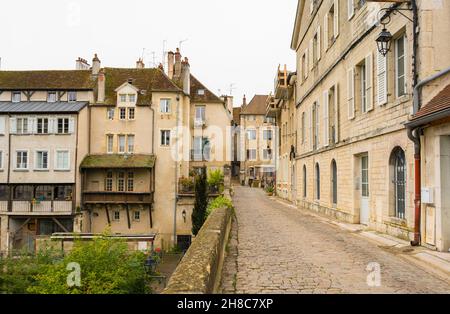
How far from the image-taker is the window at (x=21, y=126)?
31953mm

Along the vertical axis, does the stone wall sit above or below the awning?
below

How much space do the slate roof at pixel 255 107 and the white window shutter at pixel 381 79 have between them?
53139mm

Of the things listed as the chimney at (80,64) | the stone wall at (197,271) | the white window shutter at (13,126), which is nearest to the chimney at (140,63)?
the chimney at (80,64)

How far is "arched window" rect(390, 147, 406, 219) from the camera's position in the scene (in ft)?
33.9

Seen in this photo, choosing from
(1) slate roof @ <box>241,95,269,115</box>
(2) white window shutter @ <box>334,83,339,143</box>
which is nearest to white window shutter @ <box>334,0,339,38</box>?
(2) white window shutter @ <box>334,83,339,143</box>

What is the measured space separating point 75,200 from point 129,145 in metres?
6.14

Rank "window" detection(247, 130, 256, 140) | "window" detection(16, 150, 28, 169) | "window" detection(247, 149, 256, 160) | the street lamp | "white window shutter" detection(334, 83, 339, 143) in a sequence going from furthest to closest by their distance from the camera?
"window" detection(247, 130, 256, 140)
"window" detection(247, 149, 256, 160)
"window" detection(16, 150, 28, 169)
"white window shutter" detection(334, 83, 339, 143)
the street lamp

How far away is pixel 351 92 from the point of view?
45.4 feet

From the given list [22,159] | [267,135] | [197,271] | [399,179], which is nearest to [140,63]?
[22,159]

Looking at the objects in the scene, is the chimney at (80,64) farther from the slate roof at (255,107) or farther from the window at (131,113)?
the slate roof at (255,107)

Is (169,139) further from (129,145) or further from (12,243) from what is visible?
(12,243)

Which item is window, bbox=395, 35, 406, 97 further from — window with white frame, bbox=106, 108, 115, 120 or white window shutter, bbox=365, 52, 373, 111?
window with white frame, bbox=106, 108, 115, 120

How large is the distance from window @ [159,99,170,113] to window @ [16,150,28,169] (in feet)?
36.9
